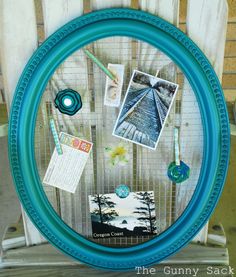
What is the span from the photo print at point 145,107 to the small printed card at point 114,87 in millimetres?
24

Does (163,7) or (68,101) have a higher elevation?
(163,7)

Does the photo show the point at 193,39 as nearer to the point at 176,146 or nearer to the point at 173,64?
the point at 173,64

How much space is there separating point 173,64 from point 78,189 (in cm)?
45

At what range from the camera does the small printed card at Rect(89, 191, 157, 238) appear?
1276 millimetres

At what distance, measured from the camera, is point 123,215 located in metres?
1.29

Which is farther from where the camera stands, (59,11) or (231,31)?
(231,31)

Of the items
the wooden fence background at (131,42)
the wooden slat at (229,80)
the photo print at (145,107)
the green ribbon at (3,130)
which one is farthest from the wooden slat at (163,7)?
the wooden slat at (229,80)

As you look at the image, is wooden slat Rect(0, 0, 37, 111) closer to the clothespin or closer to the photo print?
the photo print

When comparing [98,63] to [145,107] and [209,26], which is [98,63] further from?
[209,26]

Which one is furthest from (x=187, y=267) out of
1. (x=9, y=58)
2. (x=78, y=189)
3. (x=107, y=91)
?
(x=9, y=58)

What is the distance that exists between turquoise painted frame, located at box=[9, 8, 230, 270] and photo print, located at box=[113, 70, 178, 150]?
0.08 meters

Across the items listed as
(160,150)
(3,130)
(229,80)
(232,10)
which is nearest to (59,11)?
(3,130)

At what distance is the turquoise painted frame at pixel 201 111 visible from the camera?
1.12 meters

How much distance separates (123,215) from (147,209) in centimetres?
7
